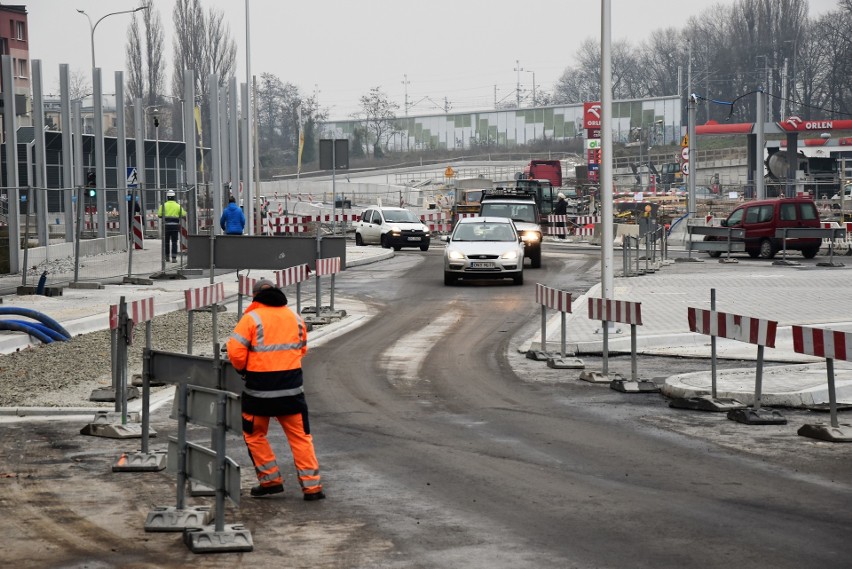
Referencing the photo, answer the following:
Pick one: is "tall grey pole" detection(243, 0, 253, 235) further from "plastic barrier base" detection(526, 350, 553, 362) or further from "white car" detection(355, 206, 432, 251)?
"plastic barrier base" detection(526, 350, 553, 362)

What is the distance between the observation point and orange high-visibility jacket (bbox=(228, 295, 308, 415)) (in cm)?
959

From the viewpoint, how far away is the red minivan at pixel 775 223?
39219 millimetres

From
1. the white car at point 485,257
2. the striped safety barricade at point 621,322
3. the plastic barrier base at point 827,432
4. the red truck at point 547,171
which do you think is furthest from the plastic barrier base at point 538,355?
the red truck at point 547,171

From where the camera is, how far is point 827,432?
11742 mm

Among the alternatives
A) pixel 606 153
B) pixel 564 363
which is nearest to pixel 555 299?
pixel 564 363

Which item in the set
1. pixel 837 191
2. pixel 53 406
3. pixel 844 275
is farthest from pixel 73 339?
pixel 837 191

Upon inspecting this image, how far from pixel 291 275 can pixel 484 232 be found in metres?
10.5

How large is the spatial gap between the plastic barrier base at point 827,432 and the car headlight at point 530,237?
24834 mm

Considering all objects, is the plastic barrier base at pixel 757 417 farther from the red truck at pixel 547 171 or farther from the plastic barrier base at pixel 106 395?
the red truck at pixel 547 171

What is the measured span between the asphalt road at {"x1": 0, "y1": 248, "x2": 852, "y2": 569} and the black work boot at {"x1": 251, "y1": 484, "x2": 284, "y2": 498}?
104 millimetres

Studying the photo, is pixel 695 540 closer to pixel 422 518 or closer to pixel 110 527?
pixel 422 518

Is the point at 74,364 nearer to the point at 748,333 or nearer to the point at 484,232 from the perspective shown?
the point at 748,333

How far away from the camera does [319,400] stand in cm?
1448

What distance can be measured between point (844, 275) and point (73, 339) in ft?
62.0
